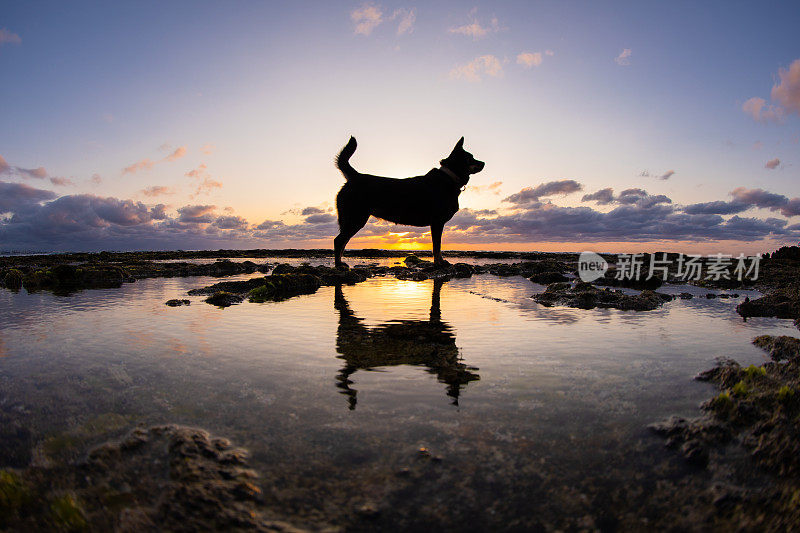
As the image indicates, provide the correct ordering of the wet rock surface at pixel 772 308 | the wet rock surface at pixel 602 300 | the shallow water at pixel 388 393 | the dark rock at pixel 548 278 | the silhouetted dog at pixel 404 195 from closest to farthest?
the shallow water at pixel 388 393 < the wet rock surface at pixel 772 308 < the wet rock surface at pixel 602 300 < the dark rock at pixel 548 278 < the silhouetted dog at pixel 404 195

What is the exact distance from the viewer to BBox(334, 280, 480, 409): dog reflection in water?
3.71m

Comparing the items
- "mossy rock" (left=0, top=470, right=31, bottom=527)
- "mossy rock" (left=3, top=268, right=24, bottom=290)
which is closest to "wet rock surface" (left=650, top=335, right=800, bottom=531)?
"mossy rock" (left=0, top=470, right=31, bottom=527)

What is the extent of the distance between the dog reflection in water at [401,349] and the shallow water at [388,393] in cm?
3

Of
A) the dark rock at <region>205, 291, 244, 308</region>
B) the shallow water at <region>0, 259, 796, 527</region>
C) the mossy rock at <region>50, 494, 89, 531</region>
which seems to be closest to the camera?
the mossy rock at <region>50, 494, 89, 531</region>

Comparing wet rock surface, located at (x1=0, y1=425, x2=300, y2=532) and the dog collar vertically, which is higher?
the dog collar

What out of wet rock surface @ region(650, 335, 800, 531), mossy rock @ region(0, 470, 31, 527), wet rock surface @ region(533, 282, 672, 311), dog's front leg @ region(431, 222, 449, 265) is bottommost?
mossy rock @ region(0, 470, 31, 527)

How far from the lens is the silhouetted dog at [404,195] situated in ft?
45.5

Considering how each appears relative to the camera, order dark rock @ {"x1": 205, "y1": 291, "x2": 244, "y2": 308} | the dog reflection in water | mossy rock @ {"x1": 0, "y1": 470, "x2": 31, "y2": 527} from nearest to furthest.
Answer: mossy rock @ {"x1": 0, "y1": 470, "x2": 31, "y2": 527} → the dog reflection in water → dark rock @ {"x1": 205, "y1": 291, "x2": 244, "y2": 308}

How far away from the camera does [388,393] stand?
3344mm

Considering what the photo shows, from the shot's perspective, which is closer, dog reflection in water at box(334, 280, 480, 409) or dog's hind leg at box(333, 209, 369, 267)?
dog reflection in water at box(334, 280, 480, 409)

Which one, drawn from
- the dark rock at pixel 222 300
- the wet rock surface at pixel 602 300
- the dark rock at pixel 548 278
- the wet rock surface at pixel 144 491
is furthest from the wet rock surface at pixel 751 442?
the dark rock at pixel 548 278

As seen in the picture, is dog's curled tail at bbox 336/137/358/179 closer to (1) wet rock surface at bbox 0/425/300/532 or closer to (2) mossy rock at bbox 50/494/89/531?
(1) wet rock surface at bbox 0/425/300/532

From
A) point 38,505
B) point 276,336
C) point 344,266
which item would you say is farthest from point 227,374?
point 344,266

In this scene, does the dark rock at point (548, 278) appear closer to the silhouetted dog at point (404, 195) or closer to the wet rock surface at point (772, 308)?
the silhouetted dog at point (404, 195)
